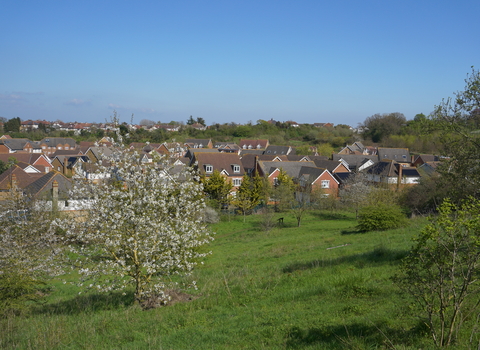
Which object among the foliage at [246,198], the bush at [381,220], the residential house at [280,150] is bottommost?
the foliage at [246,198]

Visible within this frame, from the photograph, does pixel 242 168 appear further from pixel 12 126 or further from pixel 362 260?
pixel 12 126

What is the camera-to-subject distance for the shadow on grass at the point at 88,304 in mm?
12359

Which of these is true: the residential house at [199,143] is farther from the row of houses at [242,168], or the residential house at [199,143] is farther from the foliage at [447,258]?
the foliage at [447,258]

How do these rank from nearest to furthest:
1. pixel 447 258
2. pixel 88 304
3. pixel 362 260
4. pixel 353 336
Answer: pixel 447 258 < pixel 353 336 < pixel 88 304 < pixel 362 260

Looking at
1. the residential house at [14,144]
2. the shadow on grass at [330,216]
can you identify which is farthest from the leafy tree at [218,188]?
the residential house at [14,144]

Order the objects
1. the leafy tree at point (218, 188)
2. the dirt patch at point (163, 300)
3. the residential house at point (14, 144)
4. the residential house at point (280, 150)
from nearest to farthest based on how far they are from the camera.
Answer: the dirt patch at point (163, 300) → the leafy tree at point (218, 188) → the residential house at point (280, 150) → the residential house at point (14, 144)

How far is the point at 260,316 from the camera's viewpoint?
365 inches

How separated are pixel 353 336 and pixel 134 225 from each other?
22.6 feet

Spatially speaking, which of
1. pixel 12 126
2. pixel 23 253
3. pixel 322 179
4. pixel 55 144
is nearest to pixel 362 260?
pixel 23 253

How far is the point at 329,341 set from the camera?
23.4ft

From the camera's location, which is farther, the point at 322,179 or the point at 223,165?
the point at 223,165

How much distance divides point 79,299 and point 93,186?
5129mm

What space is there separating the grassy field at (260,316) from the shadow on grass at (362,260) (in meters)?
0.04

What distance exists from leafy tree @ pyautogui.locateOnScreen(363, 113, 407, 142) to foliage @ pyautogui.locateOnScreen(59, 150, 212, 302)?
Result: 112 meters
